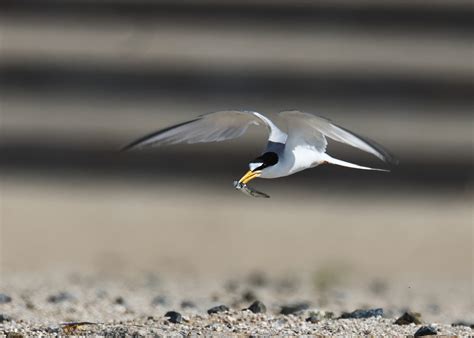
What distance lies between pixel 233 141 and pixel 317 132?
6750 millimetres

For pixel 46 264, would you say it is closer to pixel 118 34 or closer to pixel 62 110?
pixel 62 110

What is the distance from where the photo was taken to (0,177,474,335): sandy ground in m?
6.60

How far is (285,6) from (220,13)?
734mm

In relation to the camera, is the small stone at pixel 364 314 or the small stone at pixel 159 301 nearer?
the small stone at pixel 364 314

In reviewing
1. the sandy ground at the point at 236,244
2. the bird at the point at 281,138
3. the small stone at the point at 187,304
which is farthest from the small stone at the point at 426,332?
the sandy ground at the point at 236,244

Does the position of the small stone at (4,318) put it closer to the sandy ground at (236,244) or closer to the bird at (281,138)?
the bird at (281,138)

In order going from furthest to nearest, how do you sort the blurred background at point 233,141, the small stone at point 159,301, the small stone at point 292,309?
1. the blurred background at point 233,141
2. the small stone at point 159,301
3. the small stone at point 292,309

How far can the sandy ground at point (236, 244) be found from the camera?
6.60 metres

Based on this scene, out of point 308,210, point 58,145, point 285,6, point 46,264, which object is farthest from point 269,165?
point 285,6

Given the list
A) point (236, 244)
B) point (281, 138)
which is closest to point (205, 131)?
point (281, 138)

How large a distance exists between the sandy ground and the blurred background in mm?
25

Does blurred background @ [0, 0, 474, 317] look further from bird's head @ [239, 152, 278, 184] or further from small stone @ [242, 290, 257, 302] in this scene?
bird's head @ [239, 152, 278, 184]

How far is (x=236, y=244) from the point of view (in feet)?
32.4

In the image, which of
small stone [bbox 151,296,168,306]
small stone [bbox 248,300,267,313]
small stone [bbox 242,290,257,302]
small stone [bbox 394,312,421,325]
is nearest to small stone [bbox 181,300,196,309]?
small stone [bbox 151,296,168,306]
